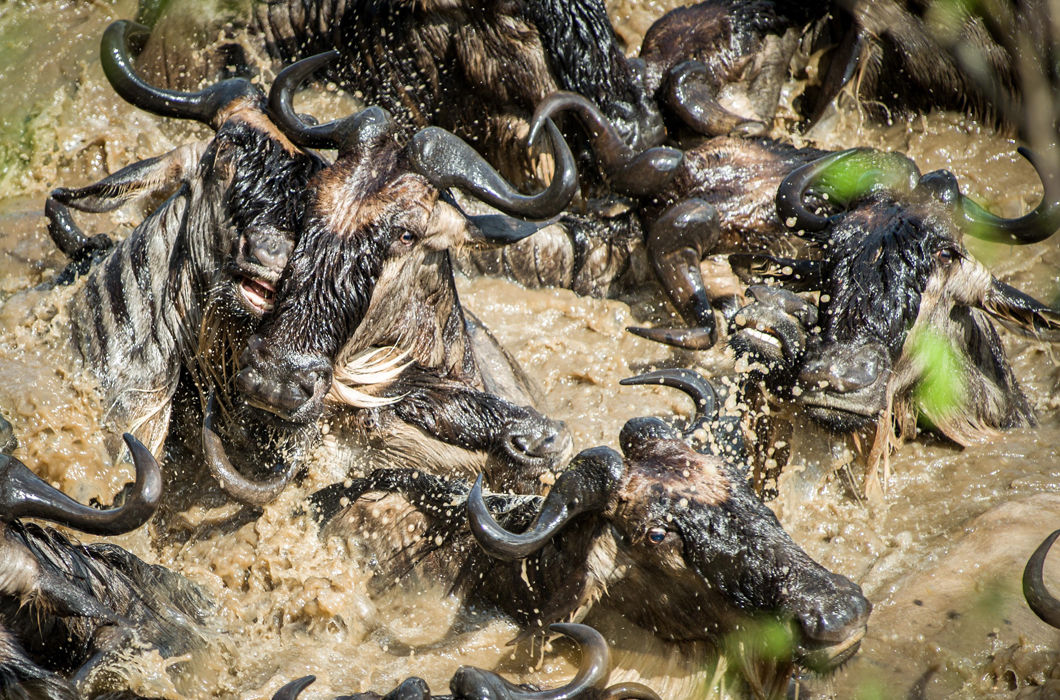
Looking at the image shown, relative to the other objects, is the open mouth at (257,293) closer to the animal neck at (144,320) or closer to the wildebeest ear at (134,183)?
the animal neck at (144,320)

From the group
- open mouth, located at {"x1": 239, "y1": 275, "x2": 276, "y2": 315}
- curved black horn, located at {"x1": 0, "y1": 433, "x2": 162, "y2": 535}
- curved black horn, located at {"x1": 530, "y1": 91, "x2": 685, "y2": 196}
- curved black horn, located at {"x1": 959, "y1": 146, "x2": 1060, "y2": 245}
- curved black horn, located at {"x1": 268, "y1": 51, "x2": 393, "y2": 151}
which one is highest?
curved black horn, located at {"x1": 268, "y1": 51, "x2": 393, "y2": 151}

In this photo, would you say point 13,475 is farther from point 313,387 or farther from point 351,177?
point 351,177

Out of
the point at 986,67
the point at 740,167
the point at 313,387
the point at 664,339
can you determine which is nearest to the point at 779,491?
the point at 664,339

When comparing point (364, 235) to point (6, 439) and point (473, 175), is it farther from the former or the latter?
point (6, 439)

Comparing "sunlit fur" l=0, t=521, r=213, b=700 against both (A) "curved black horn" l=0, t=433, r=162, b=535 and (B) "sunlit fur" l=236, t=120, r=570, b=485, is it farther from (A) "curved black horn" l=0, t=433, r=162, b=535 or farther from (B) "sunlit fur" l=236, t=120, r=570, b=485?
(B) "sunlit fur" l=236, t=120, r=570, b=485

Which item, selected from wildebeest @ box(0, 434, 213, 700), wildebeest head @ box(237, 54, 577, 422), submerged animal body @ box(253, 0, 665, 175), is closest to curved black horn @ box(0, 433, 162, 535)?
wildebeest @ box(0, 434, 213, 700)

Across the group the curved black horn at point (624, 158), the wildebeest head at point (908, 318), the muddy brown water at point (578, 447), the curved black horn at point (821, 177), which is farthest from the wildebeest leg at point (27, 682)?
the curved black horn at point (624, 158)
